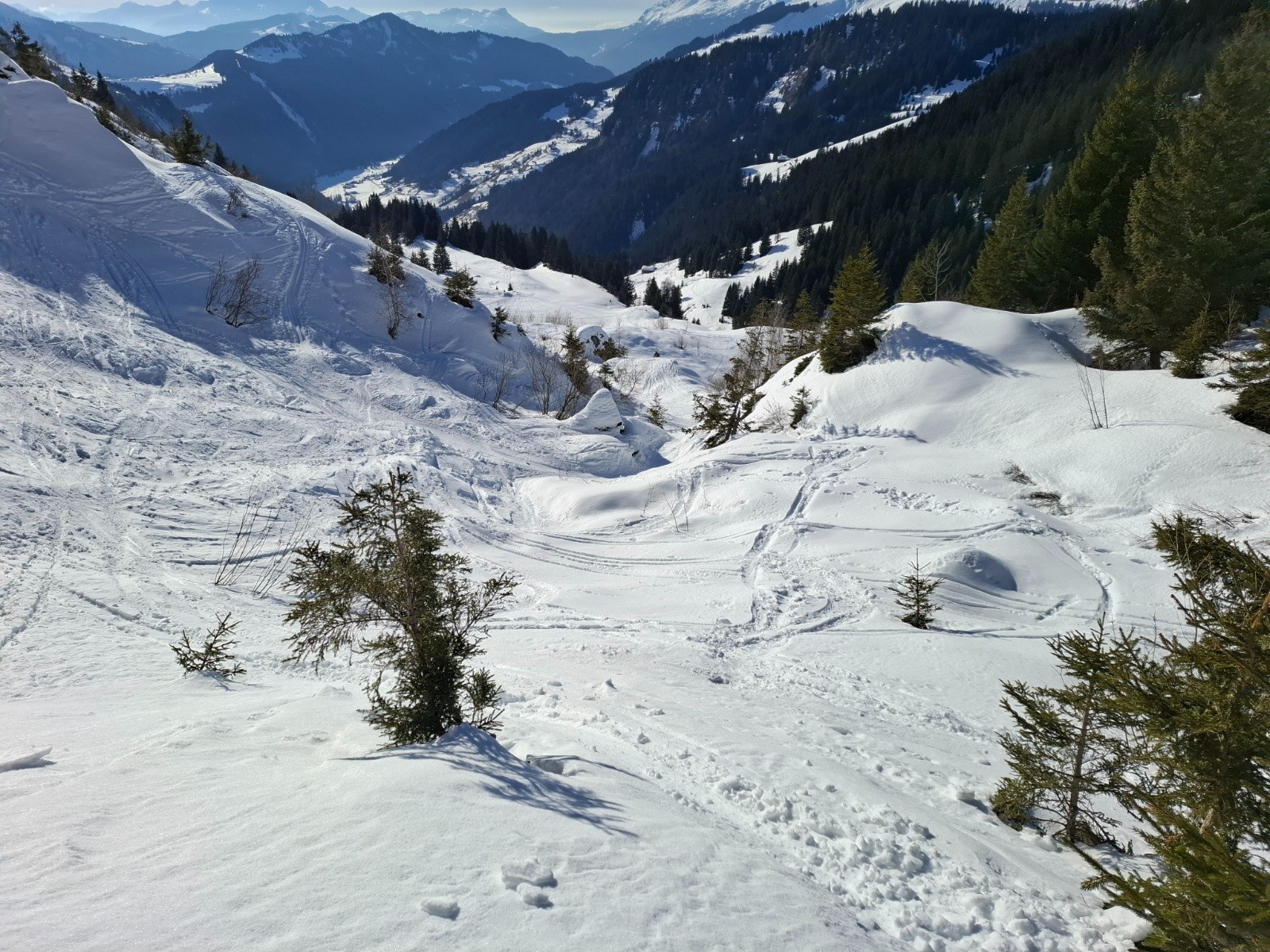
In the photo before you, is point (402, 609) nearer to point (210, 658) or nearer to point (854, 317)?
point (210, 658)

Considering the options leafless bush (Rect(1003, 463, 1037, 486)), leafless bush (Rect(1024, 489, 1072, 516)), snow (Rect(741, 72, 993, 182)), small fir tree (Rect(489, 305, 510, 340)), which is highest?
snow (Rect(741, 72, 993, 182))

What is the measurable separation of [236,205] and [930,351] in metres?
31.5

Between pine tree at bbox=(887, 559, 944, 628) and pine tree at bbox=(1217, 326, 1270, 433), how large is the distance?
9445 mm

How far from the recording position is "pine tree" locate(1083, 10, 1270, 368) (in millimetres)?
16609

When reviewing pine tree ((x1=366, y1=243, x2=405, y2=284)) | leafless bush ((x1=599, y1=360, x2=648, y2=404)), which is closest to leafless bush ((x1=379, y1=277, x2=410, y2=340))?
pine tree ((x1=366, y1=243, x2=405, y2=284))

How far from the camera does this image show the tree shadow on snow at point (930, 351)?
18.8 meters

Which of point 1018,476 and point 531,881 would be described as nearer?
point 531,881

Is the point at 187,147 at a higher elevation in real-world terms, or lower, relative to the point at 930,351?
higher

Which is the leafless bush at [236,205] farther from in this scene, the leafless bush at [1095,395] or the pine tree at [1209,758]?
the pine tree at [1209,758]

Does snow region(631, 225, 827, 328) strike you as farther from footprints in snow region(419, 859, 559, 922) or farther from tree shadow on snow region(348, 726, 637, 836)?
footprints in snow region(419, 859, 559, 922)

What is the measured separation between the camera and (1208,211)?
1675 centimetres

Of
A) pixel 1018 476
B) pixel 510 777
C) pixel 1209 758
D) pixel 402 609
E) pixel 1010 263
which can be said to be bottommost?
pixel 510 777

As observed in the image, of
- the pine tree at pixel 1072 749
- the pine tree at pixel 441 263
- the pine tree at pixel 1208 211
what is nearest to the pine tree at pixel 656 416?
the pine tree at pixel 1208 211

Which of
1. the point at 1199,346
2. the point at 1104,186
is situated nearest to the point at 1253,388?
the point at 1199,346
